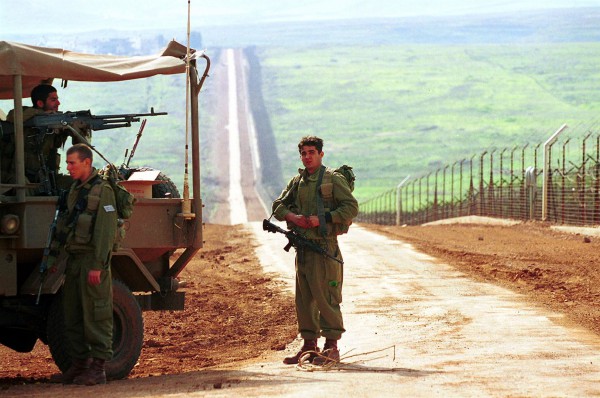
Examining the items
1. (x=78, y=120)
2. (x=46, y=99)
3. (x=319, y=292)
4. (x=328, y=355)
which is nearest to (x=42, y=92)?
(x=46, y=99)

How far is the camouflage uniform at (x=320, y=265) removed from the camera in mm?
11219

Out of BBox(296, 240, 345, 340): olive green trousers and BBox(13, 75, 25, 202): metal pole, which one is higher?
BBox(13, 75, 25, 202): metal pole

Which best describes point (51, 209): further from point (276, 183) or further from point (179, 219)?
point (276, 183)

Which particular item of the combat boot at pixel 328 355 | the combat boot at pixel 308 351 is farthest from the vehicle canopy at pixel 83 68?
the combat boot at pixel 328 355

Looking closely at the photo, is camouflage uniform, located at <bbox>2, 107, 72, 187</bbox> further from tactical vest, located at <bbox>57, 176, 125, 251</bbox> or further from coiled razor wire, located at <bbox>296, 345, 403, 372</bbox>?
coiled razor wire, located at <bbox>296, 345, 403, 372</bbox>

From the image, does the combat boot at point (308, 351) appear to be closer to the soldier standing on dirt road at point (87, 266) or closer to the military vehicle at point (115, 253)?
the military vehicle at point (115, 253)

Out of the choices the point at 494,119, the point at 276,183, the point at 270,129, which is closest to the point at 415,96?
the point at 494,119

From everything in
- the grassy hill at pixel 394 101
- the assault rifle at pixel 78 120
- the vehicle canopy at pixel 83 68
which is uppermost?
the grassy hill at pixel 394 101

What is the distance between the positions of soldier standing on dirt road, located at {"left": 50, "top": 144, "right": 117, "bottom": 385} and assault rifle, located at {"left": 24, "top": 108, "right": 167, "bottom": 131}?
117 centimetres

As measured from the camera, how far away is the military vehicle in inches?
431

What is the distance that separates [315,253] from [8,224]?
97.0 inches

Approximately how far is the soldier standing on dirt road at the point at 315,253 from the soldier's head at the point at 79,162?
1.64 metres

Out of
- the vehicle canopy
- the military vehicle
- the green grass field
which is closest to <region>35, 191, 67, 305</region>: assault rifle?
the military vehicle

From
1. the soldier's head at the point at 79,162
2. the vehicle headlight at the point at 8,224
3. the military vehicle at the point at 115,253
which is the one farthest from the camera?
the military vehicle at the point at 115,253
